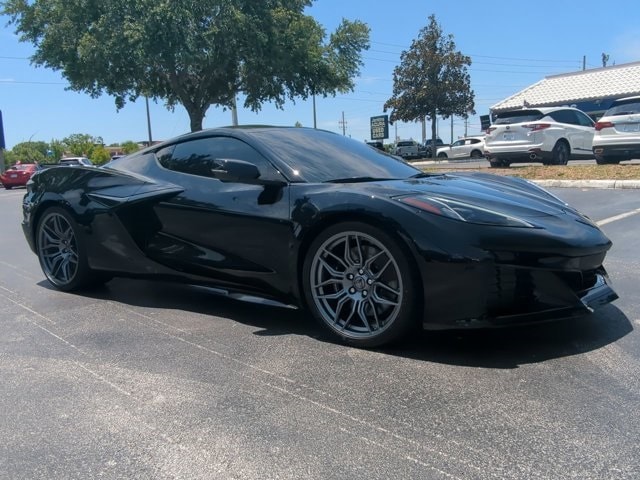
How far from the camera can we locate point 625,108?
12.2m

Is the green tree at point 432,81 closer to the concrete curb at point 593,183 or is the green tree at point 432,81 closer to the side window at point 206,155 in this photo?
the concrete curb at point 593,183

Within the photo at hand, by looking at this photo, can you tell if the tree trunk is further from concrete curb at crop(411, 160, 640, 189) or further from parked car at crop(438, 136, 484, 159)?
concrete curb at crop(411, 160, 640, 189)

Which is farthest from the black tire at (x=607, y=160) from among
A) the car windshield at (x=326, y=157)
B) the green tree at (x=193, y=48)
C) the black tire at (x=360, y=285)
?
the green tree at (x=193, y=48)

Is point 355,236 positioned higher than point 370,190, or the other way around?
point 370,190

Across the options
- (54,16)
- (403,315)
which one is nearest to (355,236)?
(403,315)

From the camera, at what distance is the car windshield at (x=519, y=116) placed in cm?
1337

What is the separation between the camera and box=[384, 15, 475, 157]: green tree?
3594 centimetres

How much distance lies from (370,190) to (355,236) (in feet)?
0.90

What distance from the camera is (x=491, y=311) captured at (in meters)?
2.89

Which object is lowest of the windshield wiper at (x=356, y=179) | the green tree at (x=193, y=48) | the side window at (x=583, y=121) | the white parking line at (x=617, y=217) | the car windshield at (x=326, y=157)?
the white parking line at (x=617, y=217)

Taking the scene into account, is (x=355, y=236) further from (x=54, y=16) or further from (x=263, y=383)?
(x=54, y=16)

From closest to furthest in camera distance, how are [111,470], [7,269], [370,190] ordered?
[111,470] < [370,190] < [7,269]

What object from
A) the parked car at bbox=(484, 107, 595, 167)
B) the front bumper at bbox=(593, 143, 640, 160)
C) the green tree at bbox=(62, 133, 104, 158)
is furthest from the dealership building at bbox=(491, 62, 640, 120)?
the green tree at bbox=(62, 133, 104, 158)

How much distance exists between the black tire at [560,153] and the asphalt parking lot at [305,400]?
10.0 metres
